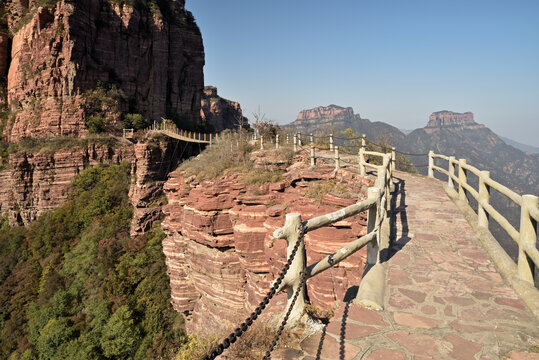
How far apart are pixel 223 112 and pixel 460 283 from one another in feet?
320

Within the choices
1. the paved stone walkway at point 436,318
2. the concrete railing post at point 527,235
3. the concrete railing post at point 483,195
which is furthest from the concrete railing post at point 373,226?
the concrete railing post at point 483,195

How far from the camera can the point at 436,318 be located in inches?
116

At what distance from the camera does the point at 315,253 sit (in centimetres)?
755

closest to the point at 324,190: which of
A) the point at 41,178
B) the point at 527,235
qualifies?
the point at 527,235

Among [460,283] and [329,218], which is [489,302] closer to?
[460,283]

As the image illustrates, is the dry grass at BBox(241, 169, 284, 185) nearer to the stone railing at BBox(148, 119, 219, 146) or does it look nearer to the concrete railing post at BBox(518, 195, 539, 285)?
the concrete railing post at BBox(518, 195, 539, 285)

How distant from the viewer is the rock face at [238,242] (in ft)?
24.0

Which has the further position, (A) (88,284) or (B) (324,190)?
(A) (88,284)

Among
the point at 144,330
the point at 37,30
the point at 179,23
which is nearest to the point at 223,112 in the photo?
the point at 179,23

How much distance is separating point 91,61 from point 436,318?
39515mm

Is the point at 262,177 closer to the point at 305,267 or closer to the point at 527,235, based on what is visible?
the point at 305,267

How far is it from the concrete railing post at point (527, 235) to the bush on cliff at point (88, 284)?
14.5 m

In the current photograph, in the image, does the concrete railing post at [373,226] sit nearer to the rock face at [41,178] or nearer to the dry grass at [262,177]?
the dry grass at [262,177]

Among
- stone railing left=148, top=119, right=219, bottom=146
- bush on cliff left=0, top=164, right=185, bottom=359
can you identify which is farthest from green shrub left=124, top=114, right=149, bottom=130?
bush on cliff left=0, top=164, right=185, bottom=359
